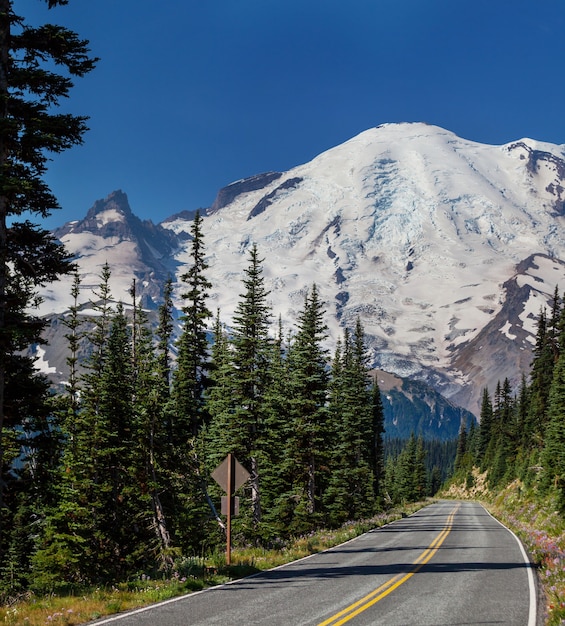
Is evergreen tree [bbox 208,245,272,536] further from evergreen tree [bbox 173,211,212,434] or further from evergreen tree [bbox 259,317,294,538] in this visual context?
evergreen tree [bbox 259,317,294,538]

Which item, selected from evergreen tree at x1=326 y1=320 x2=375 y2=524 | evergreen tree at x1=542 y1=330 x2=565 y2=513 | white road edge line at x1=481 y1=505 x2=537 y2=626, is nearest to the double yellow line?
white road edge line at x1=481 y1=505 x2=537 y2=626

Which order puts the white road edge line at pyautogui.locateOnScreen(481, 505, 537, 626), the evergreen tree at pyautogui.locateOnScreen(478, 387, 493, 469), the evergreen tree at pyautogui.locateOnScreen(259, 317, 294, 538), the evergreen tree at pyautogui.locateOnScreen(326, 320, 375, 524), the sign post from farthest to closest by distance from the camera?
1. the evergreen tree at pyautogui.locateOnScreen(478, 387, 493, 469)
2. the evergreen tree at pyautogui.locateOnScreen(326, 320, 375, 524)
3. the evergreen tree at pyautogui.locateOnScreen(259, 317, 294, 538)
4. the sign post
5. the white road edge line at pyautogui.locateOnScreen(481, 505, 537, 626)

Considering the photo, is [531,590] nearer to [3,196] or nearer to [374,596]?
[374,596]

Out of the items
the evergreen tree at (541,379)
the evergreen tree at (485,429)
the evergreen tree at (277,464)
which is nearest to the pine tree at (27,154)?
the evergreen tree at (277,464)

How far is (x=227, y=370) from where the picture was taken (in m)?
28.6

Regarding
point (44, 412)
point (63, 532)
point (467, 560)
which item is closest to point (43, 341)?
point (44, 412)

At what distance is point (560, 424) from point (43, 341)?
34.2m

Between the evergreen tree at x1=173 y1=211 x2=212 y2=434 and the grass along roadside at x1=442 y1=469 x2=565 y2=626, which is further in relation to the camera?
the evergreen tree at x1=173 y1=211 x2=212 y2=434

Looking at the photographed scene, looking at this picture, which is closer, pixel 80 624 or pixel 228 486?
pixel 80 624

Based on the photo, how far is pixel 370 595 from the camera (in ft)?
39.7

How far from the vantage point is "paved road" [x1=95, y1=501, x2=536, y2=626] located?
32.6 ft

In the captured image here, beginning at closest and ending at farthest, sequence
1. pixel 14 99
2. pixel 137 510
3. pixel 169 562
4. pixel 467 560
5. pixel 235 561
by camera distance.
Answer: pixel 14 99 < pixel 235 561 < pixel 467 560 < pixel 169 562 < pixel 137 510

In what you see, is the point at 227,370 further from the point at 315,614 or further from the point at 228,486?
the point at 315,614

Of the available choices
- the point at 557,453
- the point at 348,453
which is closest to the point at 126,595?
the point at 348,453
